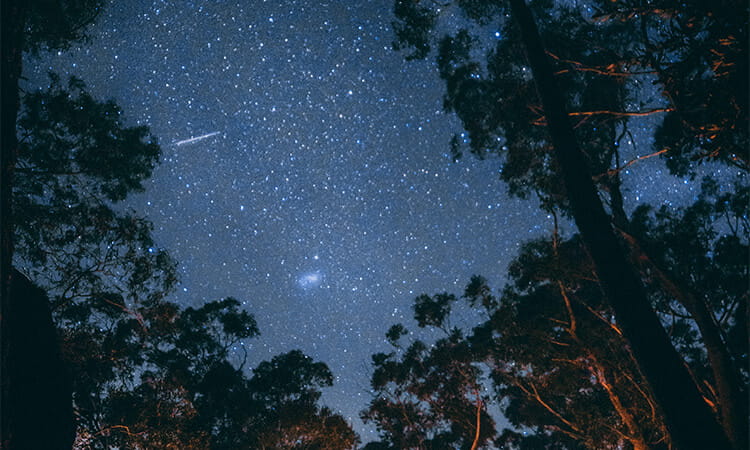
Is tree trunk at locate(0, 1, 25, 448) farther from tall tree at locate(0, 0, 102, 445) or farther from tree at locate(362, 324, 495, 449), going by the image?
tree at locate(362, 324, 495, 449)

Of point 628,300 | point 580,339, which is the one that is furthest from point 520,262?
point 628,300

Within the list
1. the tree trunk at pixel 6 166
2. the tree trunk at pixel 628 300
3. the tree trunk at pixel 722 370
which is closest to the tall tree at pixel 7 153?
the tree trunk at pixel 6 166

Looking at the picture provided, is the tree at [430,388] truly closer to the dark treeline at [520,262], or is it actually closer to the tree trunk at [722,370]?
the dark treeline at [520,262]

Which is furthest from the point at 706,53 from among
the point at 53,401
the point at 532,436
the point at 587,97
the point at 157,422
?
the point at 532,436

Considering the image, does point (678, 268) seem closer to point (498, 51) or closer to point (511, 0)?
point (498, 51)

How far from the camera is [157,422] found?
9.98m

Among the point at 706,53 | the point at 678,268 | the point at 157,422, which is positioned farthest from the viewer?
the point at 678,268

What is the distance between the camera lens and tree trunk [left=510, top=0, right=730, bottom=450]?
11.8 feet

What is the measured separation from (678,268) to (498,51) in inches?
353

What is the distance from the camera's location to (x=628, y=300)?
403cm

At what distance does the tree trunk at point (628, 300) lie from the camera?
3594 millimetres

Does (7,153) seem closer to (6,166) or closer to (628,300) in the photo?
(6,166)

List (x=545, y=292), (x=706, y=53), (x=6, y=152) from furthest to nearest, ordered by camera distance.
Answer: (x=545, y=292) < (x=706, y=53) < (x=6, y=152)

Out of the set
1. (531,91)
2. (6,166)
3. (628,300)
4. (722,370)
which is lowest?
(722,370)
